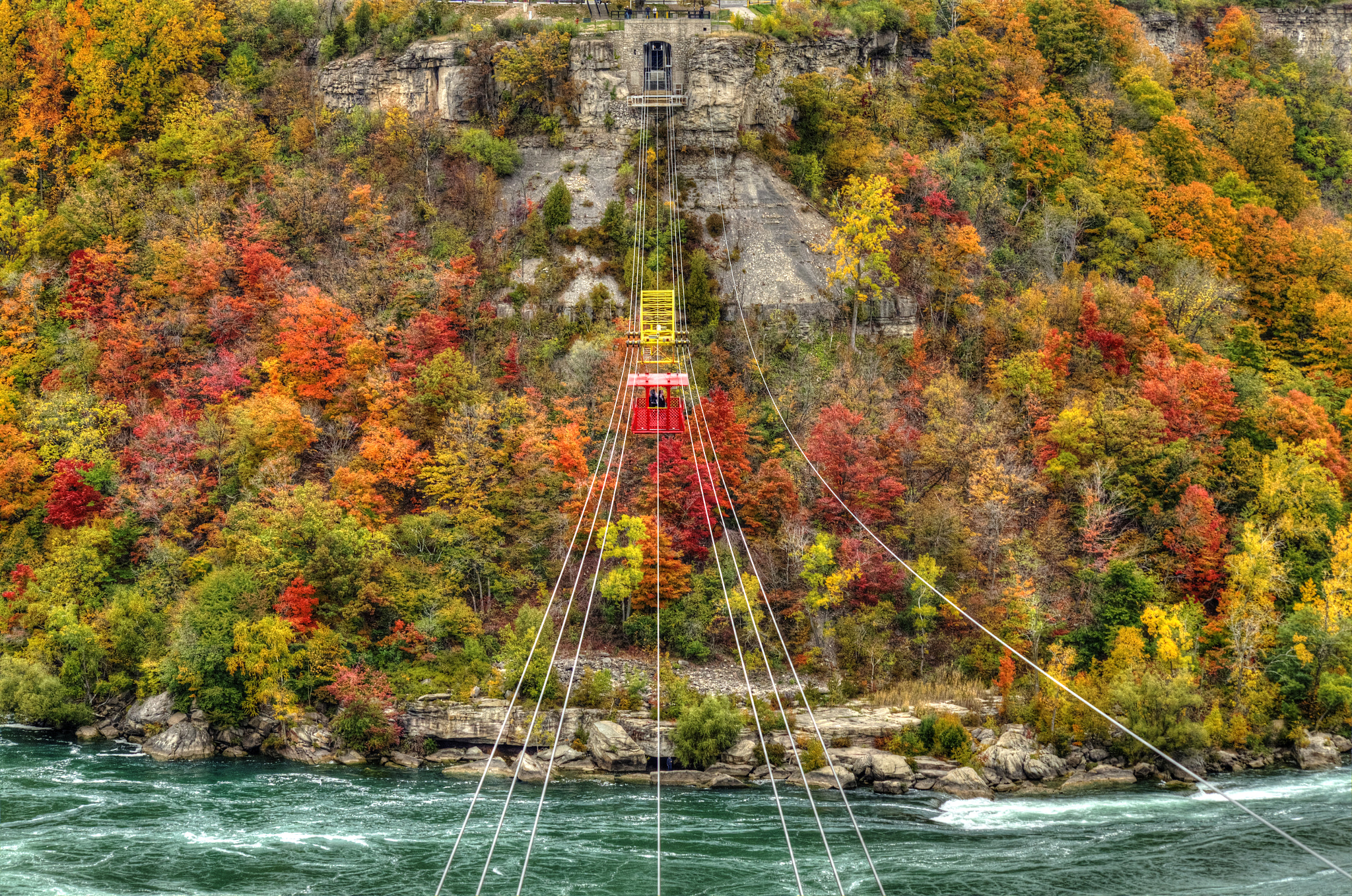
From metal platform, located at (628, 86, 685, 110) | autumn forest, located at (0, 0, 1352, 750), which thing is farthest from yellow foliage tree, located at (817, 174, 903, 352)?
metal platform, located at (628, 86, 685, 110)

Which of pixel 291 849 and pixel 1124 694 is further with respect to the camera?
pixel 1124 694

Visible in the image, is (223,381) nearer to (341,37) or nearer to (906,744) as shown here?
(341,37)

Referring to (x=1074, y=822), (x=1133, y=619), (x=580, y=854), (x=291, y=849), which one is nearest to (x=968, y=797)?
(x=1074, y=822)

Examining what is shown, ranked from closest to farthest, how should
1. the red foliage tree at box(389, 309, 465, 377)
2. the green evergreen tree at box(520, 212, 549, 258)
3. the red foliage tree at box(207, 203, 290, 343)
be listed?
1. the red foliage tree at box(389, 309, 465, 377)
2. the red foliage tree at box(207, 203, 290, 343)
3. the green evergreen tree at box(520, 212, 549, 258)

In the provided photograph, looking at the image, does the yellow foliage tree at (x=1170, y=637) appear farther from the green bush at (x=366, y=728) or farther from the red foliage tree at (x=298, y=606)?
the red foliage tree at (x=298, y=606)

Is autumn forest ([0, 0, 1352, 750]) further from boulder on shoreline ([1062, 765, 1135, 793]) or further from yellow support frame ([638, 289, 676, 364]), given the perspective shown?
yellow support frame ([638, 289, 676, 364])

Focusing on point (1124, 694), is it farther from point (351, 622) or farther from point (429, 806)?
point (351, 622)

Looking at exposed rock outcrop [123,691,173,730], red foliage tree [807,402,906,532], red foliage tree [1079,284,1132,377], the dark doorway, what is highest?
the dark doorway
